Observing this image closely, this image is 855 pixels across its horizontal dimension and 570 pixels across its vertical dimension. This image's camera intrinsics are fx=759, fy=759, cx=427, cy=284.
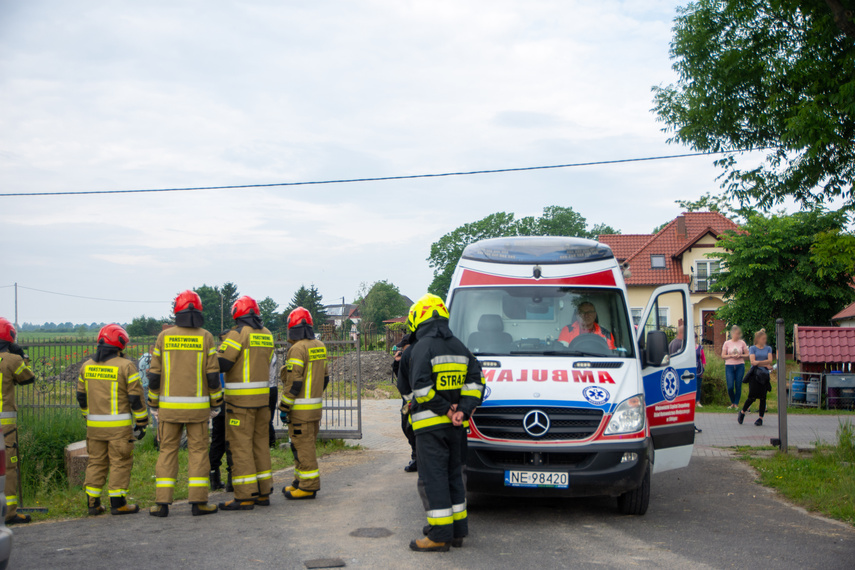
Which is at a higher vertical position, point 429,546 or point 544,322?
point 544,322

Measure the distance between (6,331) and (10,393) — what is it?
1.99 feet

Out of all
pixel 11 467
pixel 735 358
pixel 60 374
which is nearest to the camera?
pixel 11 467

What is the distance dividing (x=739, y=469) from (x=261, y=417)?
245 inches

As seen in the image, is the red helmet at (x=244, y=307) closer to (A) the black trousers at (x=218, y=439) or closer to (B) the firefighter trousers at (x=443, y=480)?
(A) the black trousers at (x=218, y=439)

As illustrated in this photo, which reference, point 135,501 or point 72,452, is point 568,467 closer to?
point 135,501

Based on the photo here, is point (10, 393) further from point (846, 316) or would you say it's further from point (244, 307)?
point (846, 316)

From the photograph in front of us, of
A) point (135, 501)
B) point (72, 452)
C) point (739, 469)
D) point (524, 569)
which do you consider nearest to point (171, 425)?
point (135, 501)

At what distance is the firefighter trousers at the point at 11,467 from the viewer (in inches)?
282

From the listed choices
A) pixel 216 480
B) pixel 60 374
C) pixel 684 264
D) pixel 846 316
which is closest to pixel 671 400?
pixel 216 480

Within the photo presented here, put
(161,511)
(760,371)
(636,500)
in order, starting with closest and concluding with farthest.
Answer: (636,500)
(161,511)
(760,371)

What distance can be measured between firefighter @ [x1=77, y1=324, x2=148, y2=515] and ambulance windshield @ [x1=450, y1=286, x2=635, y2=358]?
10.5 feet

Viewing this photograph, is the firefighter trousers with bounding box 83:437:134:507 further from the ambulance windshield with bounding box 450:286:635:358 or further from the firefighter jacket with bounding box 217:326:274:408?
the ambulance windshield with bounding box 450:286:635:358

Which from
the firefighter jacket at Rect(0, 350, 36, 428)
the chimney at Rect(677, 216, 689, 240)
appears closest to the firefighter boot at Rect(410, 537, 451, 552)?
the firefighter jacket at Rect(0, 350, 36, 428)

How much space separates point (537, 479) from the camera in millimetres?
6359
